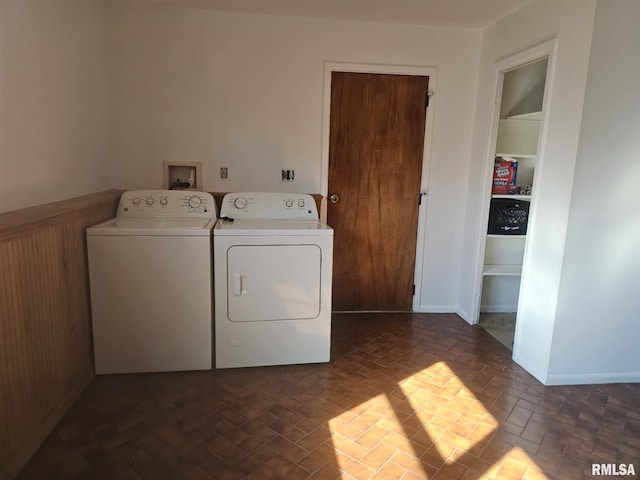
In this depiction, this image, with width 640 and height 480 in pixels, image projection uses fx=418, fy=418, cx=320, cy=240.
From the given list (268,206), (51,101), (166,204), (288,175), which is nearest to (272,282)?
(268,206)

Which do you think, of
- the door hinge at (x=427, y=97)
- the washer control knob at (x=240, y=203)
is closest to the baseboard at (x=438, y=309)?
the door hinge at (x=427, y=97)

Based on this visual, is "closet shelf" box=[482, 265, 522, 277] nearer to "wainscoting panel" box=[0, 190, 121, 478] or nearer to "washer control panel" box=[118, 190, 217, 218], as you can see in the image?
"washer control panel" box=[118, 190, 217, 218]

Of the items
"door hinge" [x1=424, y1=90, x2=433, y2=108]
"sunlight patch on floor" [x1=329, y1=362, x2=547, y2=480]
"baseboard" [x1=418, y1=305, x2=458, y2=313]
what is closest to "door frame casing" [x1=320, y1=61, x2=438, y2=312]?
"door hinge" [x1=424, y1=90, x2=433, y2=108]

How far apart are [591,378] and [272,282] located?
2132 millimetres

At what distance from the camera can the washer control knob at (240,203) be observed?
313cm

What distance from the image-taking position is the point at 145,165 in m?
3.41

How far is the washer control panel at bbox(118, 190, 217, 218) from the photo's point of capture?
301 cm

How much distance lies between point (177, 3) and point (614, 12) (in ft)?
9.38

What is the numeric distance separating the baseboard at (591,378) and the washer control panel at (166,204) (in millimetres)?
2556

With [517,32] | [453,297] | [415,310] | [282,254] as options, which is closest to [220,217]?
[282,254]

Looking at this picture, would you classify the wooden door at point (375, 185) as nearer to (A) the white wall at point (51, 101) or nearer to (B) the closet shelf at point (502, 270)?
(B) the closet shelf at point (502, 270)

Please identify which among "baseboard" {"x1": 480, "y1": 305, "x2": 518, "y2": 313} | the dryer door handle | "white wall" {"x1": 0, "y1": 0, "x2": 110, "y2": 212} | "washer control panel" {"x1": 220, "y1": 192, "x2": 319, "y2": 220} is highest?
"white wall" {"x1": 0, "y1": 0, "x2": 110, "y2": 212}

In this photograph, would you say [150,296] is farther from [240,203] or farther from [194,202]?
[240,203]

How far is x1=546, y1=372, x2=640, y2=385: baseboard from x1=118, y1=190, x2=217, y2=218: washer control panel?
2.56 m
